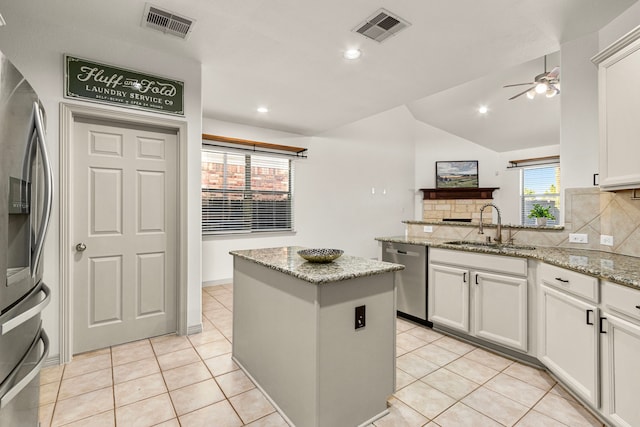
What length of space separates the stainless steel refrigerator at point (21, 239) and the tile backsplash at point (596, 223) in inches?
137

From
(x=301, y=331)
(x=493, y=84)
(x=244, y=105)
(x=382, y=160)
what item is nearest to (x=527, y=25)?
(x=301, y=331)

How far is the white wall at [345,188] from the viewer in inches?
201

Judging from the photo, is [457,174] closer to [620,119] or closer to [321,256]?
[620,119]

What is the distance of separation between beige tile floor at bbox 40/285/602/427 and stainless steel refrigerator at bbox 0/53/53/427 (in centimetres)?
58

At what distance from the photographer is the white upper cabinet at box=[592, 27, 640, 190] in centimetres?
188

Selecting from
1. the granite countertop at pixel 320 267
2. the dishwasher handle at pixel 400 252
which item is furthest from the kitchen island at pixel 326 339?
the dishwasher handle at pixel 400 252

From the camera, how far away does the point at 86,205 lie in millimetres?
2596

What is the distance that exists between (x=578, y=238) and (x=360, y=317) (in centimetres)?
217

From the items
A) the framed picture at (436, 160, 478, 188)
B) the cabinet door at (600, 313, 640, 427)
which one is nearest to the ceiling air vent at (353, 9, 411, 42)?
the cabinet door at (600, 313, 640, 427)

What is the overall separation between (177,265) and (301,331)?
1.84m

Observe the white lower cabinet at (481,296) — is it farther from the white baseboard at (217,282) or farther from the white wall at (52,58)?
the white baseboard at (217,282)

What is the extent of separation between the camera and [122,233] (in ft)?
9.01

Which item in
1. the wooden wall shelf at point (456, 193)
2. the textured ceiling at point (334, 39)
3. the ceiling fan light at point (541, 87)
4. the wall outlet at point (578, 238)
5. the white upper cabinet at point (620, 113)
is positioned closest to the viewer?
the white upper cabinet at point (620, 113)

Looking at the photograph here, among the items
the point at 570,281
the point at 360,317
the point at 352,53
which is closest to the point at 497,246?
the point at 570,281
